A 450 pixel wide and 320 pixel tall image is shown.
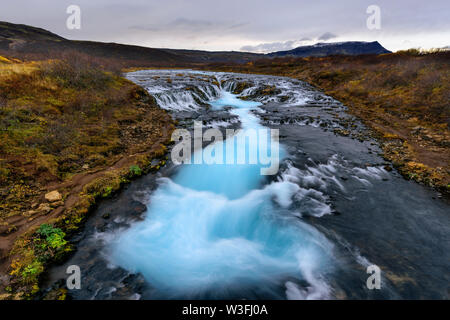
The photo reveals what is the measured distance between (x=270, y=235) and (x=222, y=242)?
161cm

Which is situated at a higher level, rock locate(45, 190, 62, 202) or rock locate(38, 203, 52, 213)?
Result: rock locate(45, 190, 62, 202)

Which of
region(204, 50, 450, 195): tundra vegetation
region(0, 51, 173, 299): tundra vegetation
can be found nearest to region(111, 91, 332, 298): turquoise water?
region(0, 51, 173, 299): tundra vegetation

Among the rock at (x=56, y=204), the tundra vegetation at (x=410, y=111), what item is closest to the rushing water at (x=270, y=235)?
the rock at (x=56, y=204)

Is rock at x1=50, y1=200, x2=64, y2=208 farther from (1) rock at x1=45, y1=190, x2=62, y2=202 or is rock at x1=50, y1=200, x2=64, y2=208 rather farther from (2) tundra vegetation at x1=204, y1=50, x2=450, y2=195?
(2) tundra vegetation at x1=204, y1=50, x2=450, y2=195

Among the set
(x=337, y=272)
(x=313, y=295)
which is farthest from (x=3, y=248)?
(x=337, y=272)

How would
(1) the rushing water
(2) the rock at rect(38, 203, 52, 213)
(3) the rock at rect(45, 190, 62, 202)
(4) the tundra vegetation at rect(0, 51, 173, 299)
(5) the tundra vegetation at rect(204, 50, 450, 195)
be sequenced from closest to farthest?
1. (1) the rushing water
2. (4) the tundra vegetation at rect(0, 51, 173, 299)
3. (2) the rock at rect(38, 203, 52, 213)
4. (3) the rock at rect(45, 190, 62, 202)
5. (5) the tundra vegetation at rect(204, 50, 450, 195)

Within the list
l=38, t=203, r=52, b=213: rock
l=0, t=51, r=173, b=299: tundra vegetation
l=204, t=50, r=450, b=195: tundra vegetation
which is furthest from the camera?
l=204, t=50, r=450, b=195: tundra vegetation

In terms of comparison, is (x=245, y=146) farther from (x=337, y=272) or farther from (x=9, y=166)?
(x=9, y=166)

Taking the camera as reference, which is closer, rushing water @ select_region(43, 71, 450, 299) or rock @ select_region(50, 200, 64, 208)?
rushing water @ select_region(43, 71, 450, 299)

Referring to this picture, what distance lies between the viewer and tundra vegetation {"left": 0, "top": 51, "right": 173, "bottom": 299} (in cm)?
493

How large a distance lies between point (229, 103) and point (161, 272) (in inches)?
875
